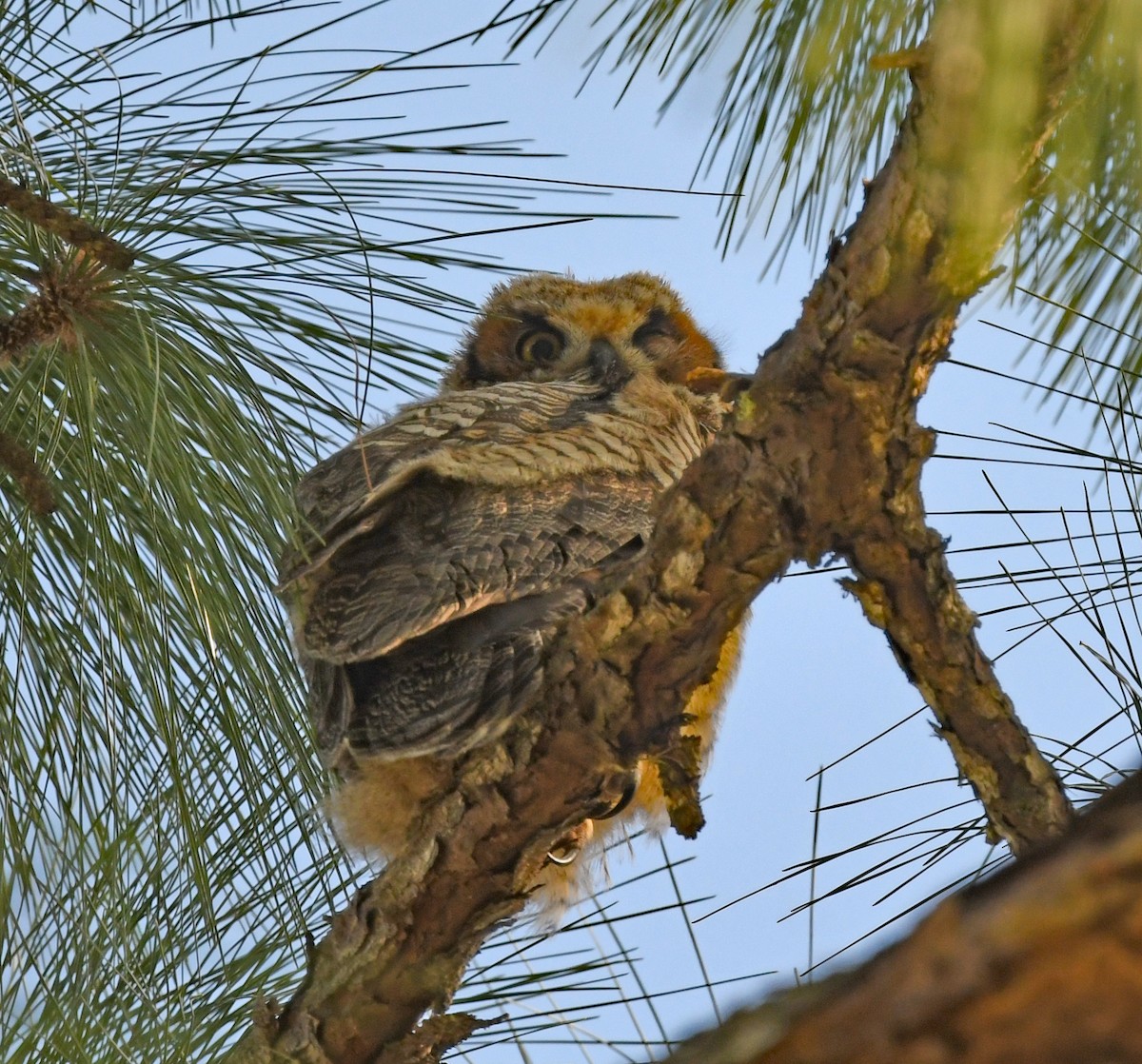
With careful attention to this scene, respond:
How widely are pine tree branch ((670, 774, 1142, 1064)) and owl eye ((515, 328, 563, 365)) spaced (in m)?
1.89

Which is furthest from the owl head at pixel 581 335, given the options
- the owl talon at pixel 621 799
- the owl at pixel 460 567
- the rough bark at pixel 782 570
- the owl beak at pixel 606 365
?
the rough bark at pixel 782 570

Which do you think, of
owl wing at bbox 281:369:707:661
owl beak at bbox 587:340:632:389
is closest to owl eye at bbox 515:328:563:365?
owl beak at bbox 587:340:632:389

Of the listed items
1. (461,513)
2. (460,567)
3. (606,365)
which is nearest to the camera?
(460,567)

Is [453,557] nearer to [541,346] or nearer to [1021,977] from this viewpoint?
[541,346]

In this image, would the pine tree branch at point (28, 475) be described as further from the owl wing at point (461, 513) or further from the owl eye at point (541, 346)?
the owl eye at point (541, 346)

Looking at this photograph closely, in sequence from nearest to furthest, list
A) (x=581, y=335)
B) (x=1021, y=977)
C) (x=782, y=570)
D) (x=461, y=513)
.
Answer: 1. (x=1021, y=977)
2. (x=782, y=570)
3. (x=461, y=513)
4. (x=581, y=335)

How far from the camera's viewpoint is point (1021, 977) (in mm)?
405

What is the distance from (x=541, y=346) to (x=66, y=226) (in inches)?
42.1

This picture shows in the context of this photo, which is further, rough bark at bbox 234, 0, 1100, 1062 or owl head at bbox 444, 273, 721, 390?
owl head at bbox 444, 273, 721, 390

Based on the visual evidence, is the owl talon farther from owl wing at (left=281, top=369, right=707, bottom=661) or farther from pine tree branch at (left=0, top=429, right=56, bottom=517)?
pine tree branch at (left=0, top=429, right=56, bottom=517)

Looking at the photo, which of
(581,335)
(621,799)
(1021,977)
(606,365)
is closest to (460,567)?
(621,799)

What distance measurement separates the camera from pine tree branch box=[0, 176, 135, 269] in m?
1.31

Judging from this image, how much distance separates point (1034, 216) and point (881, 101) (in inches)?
6.8

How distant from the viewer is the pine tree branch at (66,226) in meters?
1.31
